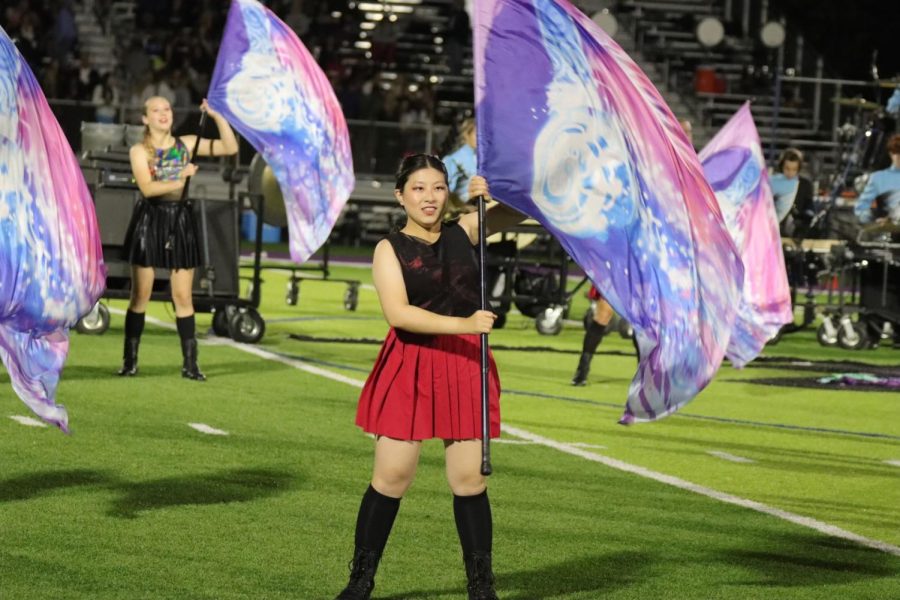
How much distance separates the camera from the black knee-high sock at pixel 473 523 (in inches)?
253

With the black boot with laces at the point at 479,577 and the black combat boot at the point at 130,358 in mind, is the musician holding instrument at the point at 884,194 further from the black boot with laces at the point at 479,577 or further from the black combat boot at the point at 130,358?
the black boot with laces at the point at 479,577

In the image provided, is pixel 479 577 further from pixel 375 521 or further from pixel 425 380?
pixel 425 380

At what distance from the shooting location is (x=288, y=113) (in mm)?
12688

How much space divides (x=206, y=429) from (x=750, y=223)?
3805mm

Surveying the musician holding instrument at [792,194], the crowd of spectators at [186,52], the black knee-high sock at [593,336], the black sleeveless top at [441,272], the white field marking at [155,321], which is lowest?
the white field marking at [155,321]

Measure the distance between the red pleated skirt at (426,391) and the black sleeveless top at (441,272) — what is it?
0.35 ft

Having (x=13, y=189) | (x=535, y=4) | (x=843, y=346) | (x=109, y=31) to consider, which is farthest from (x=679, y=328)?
(x=109, y=31)

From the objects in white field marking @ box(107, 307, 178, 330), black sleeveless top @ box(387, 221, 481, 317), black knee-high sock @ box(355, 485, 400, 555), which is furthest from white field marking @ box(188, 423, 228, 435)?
white field marking @ box(107, 307, 178, 330)

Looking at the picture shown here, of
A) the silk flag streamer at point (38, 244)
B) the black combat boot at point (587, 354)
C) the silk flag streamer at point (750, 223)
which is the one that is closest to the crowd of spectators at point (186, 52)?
the black combat boot at point (587, 354)

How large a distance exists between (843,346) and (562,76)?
1227 centimetres

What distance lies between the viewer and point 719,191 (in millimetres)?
12430

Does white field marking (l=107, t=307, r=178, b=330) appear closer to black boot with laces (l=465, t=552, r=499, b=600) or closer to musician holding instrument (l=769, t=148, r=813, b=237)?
musician holding instrument (l=769, t=148, r=813, b=237)

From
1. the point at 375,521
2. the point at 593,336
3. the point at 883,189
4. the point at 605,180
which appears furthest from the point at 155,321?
the point at 375,521

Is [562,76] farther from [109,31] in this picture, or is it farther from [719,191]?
[109,31]
